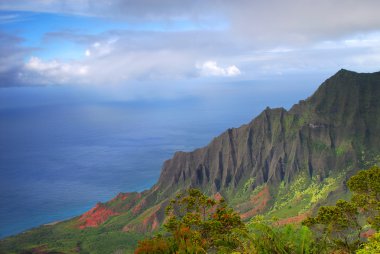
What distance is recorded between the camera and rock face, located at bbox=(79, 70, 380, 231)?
144875 mm

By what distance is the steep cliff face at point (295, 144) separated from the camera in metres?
146

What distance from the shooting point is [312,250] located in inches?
1020

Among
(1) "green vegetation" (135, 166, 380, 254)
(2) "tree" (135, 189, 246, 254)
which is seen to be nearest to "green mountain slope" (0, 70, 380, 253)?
(1) "green vegetation" (135, 166, 380, 254)

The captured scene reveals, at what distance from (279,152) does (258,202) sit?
2391 cm

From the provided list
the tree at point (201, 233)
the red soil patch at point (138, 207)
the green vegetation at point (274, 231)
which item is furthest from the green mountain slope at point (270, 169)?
the tree at point (201, 233)

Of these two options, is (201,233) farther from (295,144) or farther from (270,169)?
(270,169)

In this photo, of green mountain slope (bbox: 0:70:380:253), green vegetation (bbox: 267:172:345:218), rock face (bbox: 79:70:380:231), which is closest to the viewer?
green vegetation (bbox: 267:172:345:218)

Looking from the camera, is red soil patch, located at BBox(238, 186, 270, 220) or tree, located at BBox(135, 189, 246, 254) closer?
tree, located at BBox(135, 189, 246, 254)

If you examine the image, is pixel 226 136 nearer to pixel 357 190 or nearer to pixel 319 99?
pixel 319 99

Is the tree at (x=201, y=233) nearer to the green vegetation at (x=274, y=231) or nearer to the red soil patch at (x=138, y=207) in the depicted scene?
the green vegetation at (x=274, y=231)

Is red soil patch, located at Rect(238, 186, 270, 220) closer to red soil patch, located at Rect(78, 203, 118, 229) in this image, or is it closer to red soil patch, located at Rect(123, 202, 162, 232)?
red soil patch, located at Rect(123, 202, 162, 232)

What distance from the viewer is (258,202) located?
146625 millimetres

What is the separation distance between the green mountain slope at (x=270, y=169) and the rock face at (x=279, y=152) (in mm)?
339

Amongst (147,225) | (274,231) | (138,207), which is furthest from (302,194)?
(274,231)
